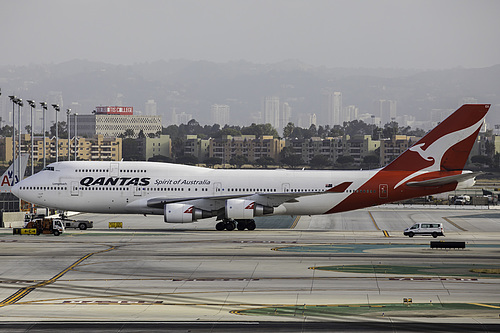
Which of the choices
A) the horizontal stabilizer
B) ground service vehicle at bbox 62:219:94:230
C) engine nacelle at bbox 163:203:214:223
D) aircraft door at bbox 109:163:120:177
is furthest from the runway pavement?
aircraft door at bbox 109:163:120:177

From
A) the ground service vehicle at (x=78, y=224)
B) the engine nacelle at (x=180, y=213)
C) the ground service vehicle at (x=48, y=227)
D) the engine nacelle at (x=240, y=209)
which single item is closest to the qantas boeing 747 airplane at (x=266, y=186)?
the engine nacelle at (x=240, y=209)

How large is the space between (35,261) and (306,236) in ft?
78.0

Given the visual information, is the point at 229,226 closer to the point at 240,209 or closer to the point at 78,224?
the point at 240,209

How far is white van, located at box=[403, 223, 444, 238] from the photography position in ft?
201

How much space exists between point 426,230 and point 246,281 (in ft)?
94.3

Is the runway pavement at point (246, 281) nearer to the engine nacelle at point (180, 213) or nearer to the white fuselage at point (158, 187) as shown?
the engine nacelle at point (180, 213)

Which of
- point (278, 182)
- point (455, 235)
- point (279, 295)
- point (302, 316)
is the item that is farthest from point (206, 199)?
point (302, 316)

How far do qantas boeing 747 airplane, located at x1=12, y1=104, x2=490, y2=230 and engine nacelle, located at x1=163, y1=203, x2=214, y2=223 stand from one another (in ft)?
1.92

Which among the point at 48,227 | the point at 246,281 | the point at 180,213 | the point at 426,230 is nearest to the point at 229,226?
the point at 180,213

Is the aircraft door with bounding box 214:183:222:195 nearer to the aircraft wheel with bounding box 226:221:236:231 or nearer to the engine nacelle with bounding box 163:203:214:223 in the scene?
the engine nacelle with bounding box 163:203:214:223

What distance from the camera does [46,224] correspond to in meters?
60.5

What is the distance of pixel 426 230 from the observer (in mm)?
62281

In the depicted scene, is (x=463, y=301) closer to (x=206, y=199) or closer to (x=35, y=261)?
(x=35, y=261)

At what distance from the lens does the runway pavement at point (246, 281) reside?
1134 inches
